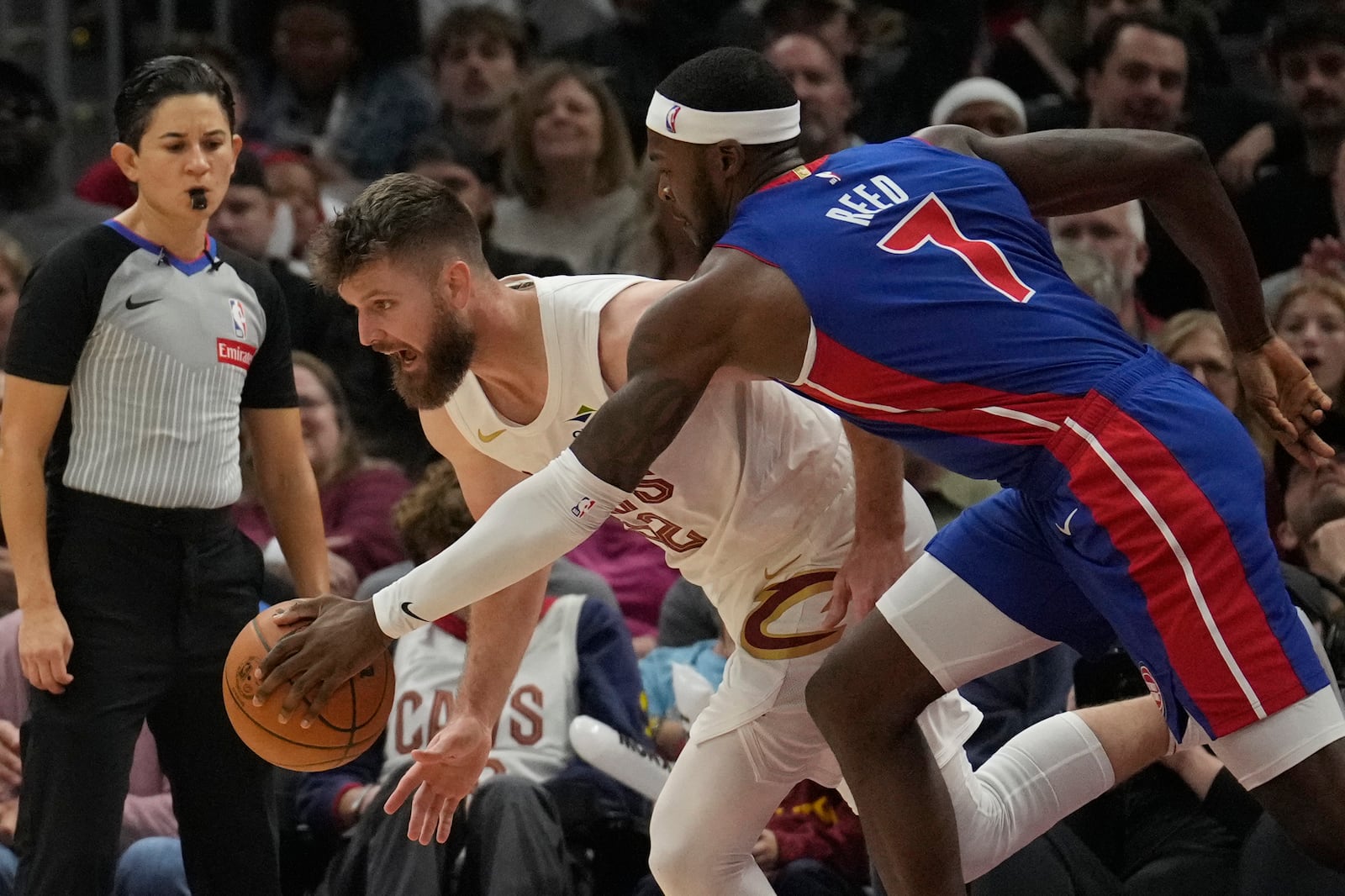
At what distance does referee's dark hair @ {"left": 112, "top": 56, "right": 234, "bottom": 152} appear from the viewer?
454 cm

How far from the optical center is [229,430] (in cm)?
464

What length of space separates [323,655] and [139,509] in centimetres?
111

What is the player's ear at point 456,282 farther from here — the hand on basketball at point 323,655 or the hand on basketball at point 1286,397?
the hand on basketball at point 1286,397

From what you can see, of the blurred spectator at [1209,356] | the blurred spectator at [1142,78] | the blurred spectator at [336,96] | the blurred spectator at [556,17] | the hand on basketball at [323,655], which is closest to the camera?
the hand on basketball at [323,655]

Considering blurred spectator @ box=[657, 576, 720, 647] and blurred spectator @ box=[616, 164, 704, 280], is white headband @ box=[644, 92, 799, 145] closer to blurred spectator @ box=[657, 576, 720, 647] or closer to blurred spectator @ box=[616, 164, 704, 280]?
blurred spectator @ box=[657, 576, 720, 647]

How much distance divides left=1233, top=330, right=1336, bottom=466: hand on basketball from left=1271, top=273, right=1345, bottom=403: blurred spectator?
2.54m

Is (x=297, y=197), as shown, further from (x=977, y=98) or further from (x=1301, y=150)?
(x=1301, y=150)

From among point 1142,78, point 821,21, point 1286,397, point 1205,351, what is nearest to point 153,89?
point 1286,397

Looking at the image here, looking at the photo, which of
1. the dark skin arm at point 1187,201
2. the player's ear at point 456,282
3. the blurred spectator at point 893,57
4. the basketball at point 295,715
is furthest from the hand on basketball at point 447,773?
the blurred spectator at point 893,57

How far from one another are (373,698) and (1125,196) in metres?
1.90

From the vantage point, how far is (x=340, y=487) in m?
6.78

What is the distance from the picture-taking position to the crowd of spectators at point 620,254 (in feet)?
17.0

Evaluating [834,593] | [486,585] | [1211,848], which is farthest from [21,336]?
[1211,848]

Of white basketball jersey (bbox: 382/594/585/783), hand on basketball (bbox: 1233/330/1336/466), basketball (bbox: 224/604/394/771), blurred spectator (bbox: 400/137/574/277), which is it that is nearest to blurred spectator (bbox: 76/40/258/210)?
blurred spectator (bbox: 400/137/574/277)
